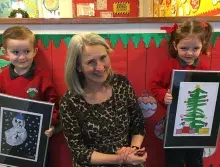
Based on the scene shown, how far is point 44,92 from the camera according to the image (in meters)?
1.34

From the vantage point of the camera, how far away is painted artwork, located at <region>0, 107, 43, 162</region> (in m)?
1.29

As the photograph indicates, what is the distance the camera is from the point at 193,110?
1.30 m

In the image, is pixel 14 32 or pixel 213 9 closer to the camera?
pixel 14 32

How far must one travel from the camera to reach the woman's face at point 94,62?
1126 millimetres

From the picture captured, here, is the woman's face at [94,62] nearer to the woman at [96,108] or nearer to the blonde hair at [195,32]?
the woman at [96,108]

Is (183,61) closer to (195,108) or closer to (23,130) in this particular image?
(195,108)

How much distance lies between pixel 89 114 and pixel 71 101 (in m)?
0.09

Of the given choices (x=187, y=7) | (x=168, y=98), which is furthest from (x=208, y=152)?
(x=187, y=7)

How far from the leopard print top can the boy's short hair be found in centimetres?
32

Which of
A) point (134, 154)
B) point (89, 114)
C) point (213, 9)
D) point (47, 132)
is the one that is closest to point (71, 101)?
point (89, 114)

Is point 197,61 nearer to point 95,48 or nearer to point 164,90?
point 164,90

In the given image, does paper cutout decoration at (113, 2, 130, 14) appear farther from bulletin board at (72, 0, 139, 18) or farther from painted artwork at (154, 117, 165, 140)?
painted artwork at (154, 117, 165, 140)

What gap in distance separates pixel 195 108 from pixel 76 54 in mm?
610

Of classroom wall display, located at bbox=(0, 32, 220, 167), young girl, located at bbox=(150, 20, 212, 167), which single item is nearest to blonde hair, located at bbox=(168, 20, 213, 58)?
young girl, located at bbox=(150, 20, 212, 167)
